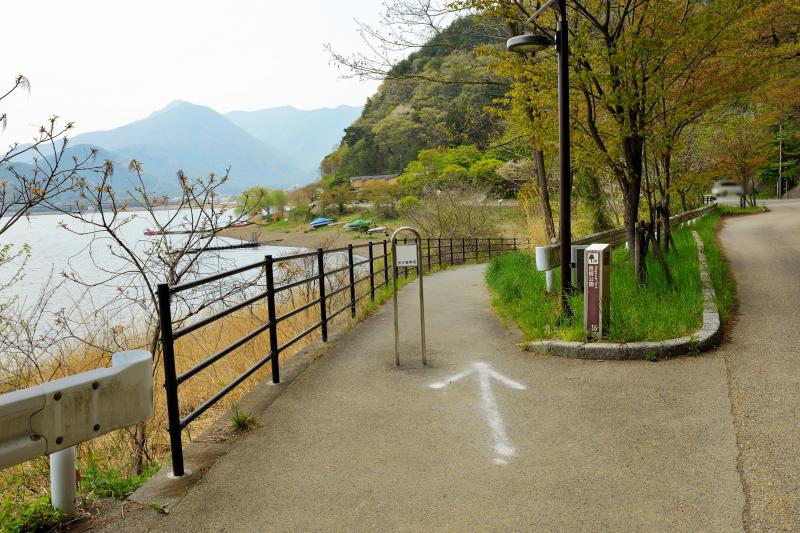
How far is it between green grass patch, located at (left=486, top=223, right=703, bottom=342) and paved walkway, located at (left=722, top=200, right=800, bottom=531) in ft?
2.14

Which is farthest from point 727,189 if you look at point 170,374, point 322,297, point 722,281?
point 170,374

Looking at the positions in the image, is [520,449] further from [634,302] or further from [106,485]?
[634,302]

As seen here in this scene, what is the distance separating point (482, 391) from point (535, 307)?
3.60m

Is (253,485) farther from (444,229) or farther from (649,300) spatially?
(444,229)

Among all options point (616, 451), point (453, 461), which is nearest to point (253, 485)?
point (453, 461)

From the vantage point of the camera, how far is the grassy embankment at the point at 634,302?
22.6ft

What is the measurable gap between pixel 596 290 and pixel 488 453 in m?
3.30

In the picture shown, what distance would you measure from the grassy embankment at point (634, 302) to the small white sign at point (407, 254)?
2031 millimetres

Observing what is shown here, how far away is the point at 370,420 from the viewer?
16.2ft

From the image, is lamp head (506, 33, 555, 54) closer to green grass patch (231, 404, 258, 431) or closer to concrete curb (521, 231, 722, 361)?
concrete curb (521, 231, 722, 361)

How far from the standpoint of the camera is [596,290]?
6.81m

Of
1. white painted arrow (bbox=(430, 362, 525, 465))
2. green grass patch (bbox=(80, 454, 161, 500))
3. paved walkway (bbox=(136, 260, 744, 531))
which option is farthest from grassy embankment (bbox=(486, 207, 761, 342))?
green grass patch (bbox=(80, 454, 161, 500))

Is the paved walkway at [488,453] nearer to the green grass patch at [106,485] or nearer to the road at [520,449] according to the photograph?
the road at [520,449]

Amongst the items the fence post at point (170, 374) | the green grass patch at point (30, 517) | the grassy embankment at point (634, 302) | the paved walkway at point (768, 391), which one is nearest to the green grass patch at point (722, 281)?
the grassy embankment at point (634, 302)
